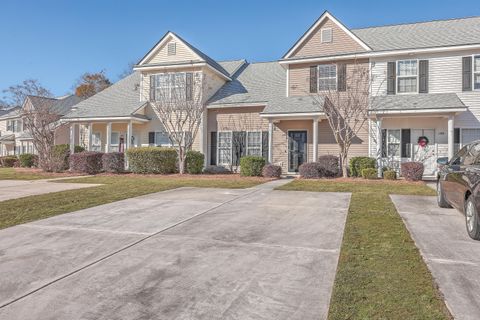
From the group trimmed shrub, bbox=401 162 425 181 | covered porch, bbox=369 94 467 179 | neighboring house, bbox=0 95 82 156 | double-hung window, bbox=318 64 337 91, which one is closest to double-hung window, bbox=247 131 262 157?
double-hung window, bbox=318 64 337 91

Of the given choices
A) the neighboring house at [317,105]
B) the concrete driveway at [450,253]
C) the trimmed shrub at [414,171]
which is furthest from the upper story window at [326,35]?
the concrete driveway at [450,253]

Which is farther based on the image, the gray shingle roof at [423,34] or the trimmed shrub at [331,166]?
the gray shingle roof at [423,34]

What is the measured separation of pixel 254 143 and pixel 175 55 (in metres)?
7.36

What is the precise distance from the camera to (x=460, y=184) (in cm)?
610

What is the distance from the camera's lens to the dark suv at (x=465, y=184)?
5184 mm

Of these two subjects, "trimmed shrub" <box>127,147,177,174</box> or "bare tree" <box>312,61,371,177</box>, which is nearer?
"bare tree" <box>312,61,371,177</box>

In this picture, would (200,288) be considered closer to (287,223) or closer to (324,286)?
(324,286)

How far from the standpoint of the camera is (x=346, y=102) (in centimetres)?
1648

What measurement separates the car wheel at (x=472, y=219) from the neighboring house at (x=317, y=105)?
10568mm

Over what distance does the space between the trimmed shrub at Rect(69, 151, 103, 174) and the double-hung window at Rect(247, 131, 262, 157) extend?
840 cm

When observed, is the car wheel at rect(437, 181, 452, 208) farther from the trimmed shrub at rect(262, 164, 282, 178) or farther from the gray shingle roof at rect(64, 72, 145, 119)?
the gray shingle roof at rect(64, 72, 145, 119)

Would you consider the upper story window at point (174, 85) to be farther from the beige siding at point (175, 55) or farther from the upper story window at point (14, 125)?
the upper story window at point (14, 125)

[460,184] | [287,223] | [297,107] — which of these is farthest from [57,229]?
[297,107]

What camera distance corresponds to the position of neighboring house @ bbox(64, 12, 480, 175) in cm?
1583
